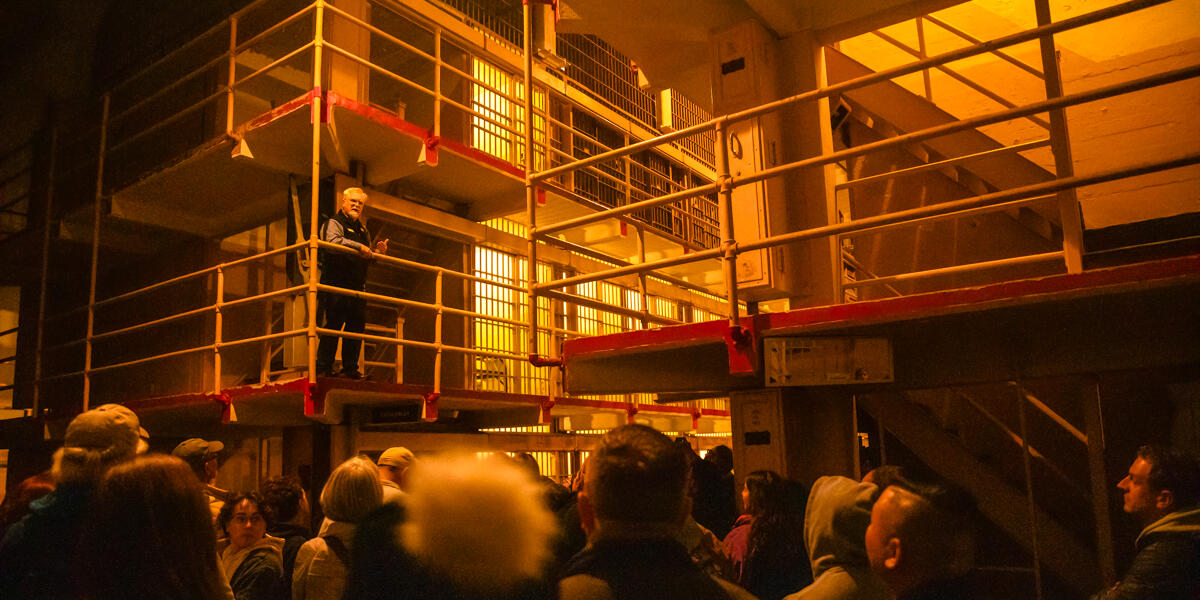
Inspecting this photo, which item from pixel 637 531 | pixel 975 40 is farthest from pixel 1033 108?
pixel 975 40

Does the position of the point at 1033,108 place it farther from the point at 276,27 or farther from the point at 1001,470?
the point at 276,27

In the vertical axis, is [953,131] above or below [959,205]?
above

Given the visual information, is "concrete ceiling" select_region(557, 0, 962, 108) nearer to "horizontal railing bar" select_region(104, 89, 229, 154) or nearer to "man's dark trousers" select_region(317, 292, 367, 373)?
"man's dark trousers" select_region(317, 292, 367, 373)

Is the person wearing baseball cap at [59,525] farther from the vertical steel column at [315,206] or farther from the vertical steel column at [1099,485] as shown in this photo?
the vertical steel column at [1099,485]

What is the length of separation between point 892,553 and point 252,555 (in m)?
3.10

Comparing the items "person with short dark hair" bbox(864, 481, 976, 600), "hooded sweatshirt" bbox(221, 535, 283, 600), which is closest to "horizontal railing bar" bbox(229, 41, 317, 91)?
"hooded sweatshirt" bbox(221, 535, 283, 600)

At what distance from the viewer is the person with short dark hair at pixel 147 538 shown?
210 cm

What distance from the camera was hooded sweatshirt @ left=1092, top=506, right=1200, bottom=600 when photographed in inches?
115

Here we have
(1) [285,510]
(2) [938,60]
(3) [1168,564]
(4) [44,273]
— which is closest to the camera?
(3) [1168,564]

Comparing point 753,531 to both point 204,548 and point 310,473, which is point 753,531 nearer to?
point 204,548

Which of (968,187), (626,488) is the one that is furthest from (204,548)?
(968,187)

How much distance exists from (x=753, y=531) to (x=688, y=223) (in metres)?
10.8

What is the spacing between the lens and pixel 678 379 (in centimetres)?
539

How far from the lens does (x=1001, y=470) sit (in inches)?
248
